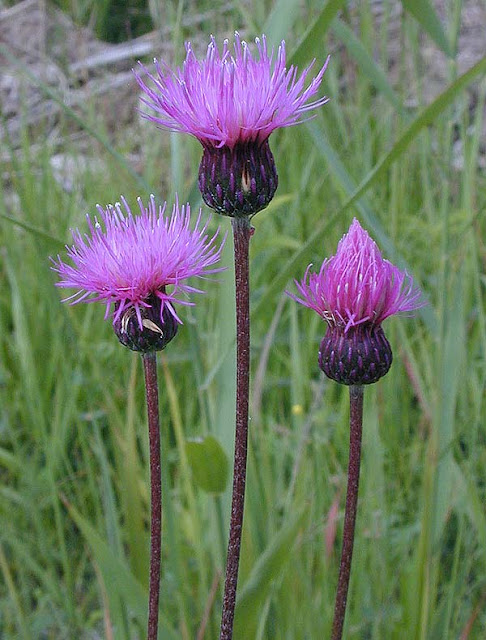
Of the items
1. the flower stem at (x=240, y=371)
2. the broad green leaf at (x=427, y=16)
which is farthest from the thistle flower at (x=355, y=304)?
the broad green leaf at (x=427, y=16)

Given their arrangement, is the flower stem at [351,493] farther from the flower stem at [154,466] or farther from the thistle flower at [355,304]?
the flower stem at [154,466]

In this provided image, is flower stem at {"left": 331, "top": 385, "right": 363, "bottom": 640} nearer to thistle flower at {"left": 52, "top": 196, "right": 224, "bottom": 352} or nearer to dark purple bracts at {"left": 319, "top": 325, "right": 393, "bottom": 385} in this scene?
dark purple bracts at {"left": 319, "top": 325, "right": 393, "bottom": 385}

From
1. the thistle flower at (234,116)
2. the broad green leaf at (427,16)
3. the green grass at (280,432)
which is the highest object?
the broad green leaf at (427,16)

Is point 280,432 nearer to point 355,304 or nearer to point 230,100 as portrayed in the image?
point 355,304

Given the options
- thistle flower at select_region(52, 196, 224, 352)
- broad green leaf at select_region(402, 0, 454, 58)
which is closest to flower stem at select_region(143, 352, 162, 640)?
thistle flower at select_region(52, 196, 224, 352)

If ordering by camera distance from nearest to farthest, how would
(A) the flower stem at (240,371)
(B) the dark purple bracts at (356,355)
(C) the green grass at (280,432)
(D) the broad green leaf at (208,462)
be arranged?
(A) the flower stem at (240,371)
(B) the dark purple bracts at (356,355)
(D) the broad green leaf at (208,462)
(C) the green grass at (280,432)

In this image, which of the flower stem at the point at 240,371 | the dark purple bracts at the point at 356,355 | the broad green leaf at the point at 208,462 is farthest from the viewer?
the broad green leaf at the point at 208,462

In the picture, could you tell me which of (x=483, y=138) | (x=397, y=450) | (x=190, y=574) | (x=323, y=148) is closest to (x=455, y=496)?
(x=397, y=450)
